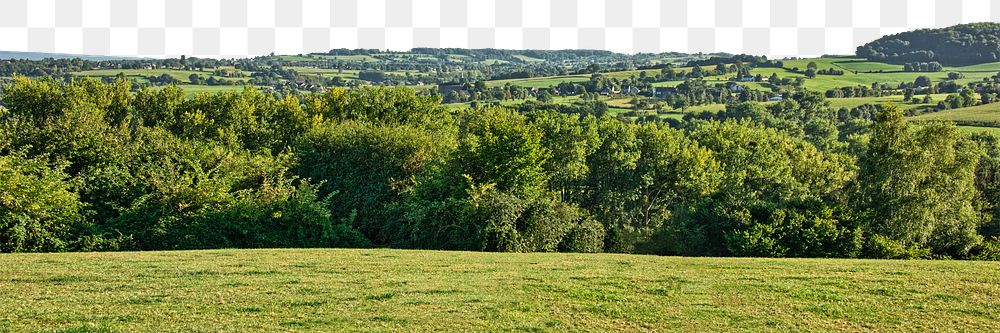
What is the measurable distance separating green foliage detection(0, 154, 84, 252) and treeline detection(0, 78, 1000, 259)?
92 mm

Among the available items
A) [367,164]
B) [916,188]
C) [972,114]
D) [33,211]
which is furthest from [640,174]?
[972,114]

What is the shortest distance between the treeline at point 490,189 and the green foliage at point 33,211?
92mm

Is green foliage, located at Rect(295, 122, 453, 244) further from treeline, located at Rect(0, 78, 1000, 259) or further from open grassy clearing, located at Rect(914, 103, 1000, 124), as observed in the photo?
open grassy clearing, located at Rect(914, 103, 1000, 124)

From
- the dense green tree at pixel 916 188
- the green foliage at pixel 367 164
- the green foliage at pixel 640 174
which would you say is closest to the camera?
the dense green tree at pixel 916 188

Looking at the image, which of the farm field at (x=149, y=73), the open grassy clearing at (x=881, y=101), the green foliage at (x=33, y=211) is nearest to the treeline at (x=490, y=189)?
the green foliage at (x=33, y=211)

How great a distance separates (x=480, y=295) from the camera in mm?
20406

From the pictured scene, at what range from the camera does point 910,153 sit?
38.8 meters

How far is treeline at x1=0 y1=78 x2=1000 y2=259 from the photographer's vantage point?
3838 centimetres

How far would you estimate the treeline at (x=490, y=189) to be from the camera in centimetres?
3838

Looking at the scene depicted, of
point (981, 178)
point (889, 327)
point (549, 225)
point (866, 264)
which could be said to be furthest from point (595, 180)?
point (889, 327)

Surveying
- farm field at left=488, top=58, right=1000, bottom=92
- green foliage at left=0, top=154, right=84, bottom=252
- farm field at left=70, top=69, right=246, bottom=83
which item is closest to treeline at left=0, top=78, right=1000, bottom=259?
green foliage at left=0, top=154, right=84, bottom=252

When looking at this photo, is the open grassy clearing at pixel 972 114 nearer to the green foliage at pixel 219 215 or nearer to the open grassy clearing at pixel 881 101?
the open grassy clearing at pixel 881 101

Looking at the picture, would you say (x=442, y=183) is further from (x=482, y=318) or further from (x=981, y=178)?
(x=981, y=178)

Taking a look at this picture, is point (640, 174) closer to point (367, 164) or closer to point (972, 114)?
point (367, 164)
